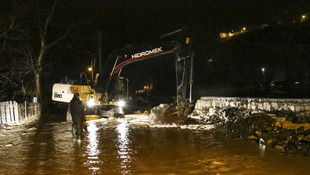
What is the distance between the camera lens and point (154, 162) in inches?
246

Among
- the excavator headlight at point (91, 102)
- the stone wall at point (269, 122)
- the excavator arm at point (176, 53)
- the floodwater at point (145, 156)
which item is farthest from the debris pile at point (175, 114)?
the excavator headlight at point (91, 102)

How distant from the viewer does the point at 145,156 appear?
683 cm

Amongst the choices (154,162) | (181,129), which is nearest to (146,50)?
(181,129)

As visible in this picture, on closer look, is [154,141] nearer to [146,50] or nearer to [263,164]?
[263,164]

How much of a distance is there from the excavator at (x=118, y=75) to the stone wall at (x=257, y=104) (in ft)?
5.56

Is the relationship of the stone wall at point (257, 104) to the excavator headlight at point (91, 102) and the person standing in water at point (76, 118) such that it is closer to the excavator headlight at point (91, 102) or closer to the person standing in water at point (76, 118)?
the excavator headlight at point (91, 102)

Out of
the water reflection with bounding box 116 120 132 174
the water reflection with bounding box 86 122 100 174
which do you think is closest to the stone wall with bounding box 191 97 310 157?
the water reflection with bounding box 116 120 132 174

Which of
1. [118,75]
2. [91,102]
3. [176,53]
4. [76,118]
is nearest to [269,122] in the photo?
[176,53]

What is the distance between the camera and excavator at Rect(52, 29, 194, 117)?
11.8 metres

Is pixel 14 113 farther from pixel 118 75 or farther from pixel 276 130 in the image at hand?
pixel 276 130

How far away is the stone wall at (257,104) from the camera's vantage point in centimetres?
970

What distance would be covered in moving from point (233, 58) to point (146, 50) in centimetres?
2625

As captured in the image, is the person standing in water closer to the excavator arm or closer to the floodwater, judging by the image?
the floodwater

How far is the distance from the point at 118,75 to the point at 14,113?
20.8 ft
